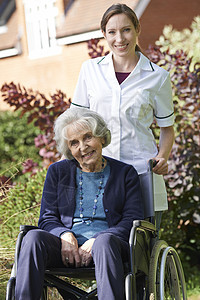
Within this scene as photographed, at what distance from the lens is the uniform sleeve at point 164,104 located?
12.4 ft

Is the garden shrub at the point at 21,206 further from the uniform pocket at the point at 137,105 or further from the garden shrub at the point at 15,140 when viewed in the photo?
the garden shrub at the point at 15,140

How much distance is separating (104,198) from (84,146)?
31 cm

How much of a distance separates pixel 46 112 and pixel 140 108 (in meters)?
2.24

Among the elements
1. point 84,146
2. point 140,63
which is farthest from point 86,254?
point 140,63

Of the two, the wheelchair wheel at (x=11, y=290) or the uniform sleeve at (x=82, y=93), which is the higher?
the uniform sleeve at (x=82, y=93)

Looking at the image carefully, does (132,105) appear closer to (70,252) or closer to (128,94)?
(128,94)

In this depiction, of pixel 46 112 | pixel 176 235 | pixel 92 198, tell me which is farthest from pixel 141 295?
pixel 46 112

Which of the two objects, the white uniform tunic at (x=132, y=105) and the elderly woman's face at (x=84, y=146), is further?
the white uniform tunic at (x=132, y=105)

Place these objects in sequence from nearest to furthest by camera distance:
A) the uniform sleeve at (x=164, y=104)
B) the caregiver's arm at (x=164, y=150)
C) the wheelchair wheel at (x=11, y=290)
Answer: the wheelchair wheel at (x=11, y=290), the caregiver's arm at (x=164, y=150), the uniform sleeve at (x=164, y=104)

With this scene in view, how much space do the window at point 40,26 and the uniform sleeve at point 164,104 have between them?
10926 millimetres

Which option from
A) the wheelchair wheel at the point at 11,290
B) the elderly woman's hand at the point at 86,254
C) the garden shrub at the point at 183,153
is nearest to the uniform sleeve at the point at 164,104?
the elderly woman's hand at the point at 86,254

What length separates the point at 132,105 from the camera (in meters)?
3.70

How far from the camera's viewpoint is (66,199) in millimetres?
3541

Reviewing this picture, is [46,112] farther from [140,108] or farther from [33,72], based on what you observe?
[33,72]
